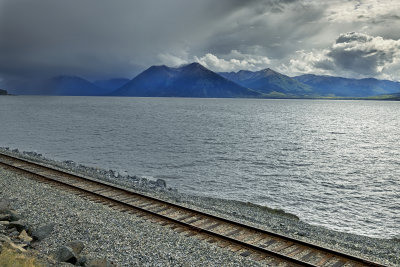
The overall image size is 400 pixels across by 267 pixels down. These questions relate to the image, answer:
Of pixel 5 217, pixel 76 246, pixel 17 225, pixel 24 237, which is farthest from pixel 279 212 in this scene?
pixel 5 217

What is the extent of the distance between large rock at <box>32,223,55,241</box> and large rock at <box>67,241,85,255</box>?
6.10ft

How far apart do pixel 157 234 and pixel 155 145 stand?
142ft

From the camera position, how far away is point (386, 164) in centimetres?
4572

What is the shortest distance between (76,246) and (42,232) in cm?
234

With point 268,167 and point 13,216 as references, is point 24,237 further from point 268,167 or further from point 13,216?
point 268,167

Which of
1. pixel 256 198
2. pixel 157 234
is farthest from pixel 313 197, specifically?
pixel 157 234

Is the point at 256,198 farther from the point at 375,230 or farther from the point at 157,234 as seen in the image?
the point at 157,234

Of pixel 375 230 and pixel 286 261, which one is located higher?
pixel 286 261

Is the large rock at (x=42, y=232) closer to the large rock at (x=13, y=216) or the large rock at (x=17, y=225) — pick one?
the large rock at (x=17, y=225)

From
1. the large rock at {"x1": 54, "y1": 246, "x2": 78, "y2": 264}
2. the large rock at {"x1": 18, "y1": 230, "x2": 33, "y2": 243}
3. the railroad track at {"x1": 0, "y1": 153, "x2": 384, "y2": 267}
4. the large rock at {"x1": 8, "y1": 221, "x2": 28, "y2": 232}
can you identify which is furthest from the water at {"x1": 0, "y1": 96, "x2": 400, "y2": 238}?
the large rock at {"x1": 54, "y1": 246, "x2": 78, "y2": 264}

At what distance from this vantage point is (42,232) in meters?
12.6

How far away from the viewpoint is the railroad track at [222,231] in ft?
38.7

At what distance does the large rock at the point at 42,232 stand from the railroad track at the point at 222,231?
14.6 feet

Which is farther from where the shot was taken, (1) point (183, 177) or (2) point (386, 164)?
(2) point (386, 164)
